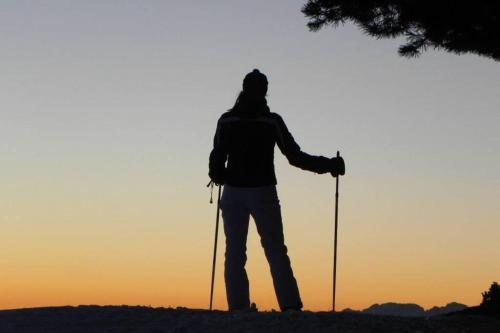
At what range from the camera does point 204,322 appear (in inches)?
368

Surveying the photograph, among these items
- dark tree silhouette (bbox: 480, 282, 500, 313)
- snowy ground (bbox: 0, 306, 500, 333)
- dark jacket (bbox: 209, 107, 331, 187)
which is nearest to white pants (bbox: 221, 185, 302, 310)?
dark jacket (bbox: 209, 107, 331, 187)

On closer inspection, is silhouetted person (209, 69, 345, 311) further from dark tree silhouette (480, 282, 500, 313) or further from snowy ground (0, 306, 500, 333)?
dark tree silhouette (480, 282, 500, 313)

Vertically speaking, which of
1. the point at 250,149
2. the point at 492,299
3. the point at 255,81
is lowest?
the point at 492,299

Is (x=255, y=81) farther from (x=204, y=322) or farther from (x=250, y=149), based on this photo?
(x=204, y=322)

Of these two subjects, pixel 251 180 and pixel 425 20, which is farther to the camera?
pixel 425 20

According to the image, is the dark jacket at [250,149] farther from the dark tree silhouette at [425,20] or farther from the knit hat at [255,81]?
the dark tree silhouette at [425,20]

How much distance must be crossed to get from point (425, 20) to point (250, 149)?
11.1ft

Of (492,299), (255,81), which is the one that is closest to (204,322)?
(255,81)

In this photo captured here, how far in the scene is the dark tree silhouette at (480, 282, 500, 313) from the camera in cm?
1281

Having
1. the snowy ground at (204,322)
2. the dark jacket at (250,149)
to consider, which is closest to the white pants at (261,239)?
the dark jacket at (250,149)

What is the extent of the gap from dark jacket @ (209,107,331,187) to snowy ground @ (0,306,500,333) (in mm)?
1574

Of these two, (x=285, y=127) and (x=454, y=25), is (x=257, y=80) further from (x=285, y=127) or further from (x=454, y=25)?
(x=454, y=25)

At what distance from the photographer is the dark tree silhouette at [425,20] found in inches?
475

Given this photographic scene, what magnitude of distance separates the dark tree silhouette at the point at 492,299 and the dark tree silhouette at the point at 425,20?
10.3 ft
